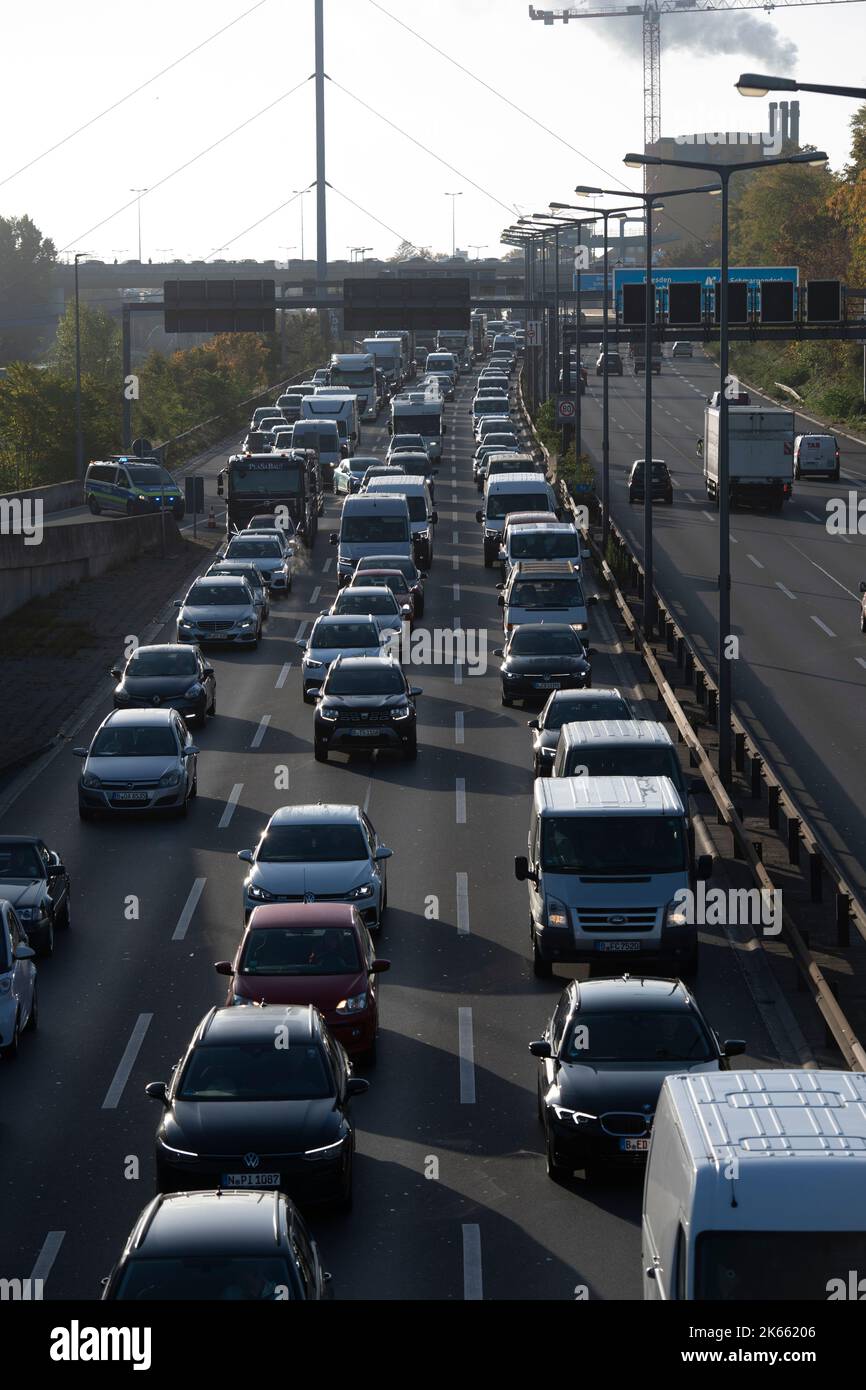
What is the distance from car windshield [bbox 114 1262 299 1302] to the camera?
10.5 m

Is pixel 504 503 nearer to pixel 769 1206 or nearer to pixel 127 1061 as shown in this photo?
pixel 127 1061

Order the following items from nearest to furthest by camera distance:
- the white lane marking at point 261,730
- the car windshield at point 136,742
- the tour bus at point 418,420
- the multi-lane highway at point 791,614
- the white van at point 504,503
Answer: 1. the car windshield at point 136,742
2. the multi-lane highway at point 791,614
3. the white lane marking at point 261,730
4. the white van at point 504,503
5. the tour bus at point 418,420

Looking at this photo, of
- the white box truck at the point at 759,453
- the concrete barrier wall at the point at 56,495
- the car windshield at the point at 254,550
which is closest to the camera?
the car windshield at the point at 254,550

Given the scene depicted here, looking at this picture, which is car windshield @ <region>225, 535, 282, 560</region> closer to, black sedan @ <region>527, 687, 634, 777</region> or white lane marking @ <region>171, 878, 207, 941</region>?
black sedan @ <region>527, 687, 634, 777</region>

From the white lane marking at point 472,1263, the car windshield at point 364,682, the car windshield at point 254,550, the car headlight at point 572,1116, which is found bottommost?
the white lane marking at point 472,1263

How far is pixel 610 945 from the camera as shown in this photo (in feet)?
67.5

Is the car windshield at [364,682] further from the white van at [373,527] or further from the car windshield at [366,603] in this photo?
the white van at [373,527]

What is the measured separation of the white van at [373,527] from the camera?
50.4 m

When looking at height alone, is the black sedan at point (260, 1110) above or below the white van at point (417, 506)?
below

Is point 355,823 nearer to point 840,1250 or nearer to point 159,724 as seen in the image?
point 159,724

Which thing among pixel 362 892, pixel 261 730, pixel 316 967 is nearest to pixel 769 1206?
pixel 316 967

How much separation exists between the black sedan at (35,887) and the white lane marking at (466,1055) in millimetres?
4835

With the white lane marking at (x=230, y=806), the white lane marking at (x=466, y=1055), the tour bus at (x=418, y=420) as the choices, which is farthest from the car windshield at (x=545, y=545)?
the tour bus at (x=418, y=420)

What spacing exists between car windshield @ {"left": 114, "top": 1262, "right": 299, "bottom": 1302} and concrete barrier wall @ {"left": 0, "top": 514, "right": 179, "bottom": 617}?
1616 inches
